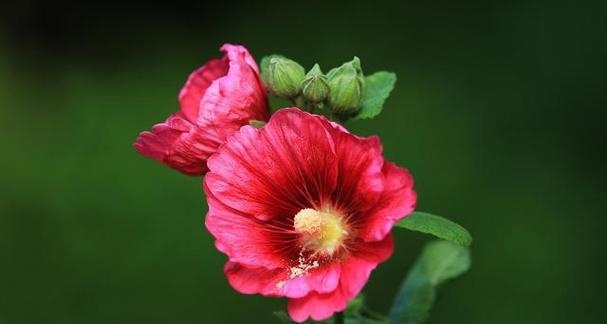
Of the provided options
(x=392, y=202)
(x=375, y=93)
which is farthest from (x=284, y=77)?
(x=392, y=202)

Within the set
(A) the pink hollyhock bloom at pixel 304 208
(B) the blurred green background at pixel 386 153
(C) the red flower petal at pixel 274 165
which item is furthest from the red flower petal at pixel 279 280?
(B) the blurred green background at pixel 386 153

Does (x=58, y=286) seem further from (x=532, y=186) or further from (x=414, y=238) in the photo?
(x=532, y=186)

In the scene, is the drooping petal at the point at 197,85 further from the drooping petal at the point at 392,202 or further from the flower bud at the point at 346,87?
the drooping petal at the point at 392,202

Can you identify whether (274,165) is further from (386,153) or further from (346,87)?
(386,153)

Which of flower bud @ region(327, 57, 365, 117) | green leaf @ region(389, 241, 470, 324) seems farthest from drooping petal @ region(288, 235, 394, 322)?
green leaf @ region(389, 241, 470, 324)

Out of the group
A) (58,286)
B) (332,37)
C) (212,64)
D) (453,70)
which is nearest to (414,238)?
(453,70)

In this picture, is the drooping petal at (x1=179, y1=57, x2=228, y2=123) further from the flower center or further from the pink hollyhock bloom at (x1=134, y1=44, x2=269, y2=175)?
the flower center

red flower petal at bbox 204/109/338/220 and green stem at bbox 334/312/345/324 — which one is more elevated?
red flower petal at bbox 204/109/338/220
